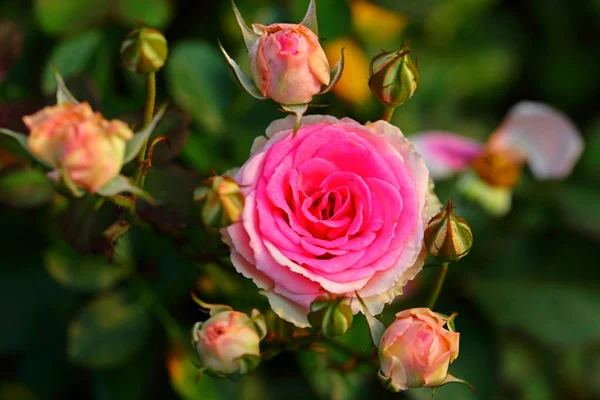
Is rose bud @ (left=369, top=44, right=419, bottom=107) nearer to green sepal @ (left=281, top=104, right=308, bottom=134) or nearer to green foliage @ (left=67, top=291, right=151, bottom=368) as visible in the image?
green sepal @ (left=281, top=104, right=308, bottom=134)

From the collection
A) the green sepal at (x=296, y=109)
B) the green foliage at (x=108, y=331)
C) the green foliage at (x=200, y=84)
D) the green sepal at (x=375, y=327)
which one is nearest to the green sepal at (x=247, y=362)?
the green sepal at (x=375, y=327)

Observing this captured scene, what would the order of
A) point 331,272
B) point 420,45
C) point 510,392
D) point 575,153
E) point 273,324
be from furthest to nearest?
point 420,45 < point 510,392 < point 575,153 < point 273,324 < point 331,272

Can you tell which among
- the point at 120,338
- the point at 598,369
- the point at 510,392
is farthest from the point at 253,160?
the point at 598,369

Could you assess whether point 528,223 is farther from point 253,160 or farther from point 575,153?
point 253,160

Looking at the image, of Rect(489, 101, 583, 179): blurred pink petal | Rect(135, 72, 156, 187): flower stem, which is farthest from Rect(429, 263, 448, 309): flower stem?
Rect(489, 101, 583, 179): blurred pink petal

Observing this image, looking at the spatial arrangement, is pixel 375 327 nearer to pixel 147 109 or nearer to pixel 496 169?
pixel 147 109

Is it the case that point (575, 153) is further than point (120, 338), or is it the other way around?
point (575, 153)

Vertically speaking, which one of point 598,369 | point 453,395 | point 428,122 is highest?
point 428,122

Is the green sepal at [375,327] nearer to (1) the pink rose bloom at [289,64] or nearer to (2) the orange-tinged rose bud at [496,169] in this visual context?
(1) the pink rose bloom at [289,64]
